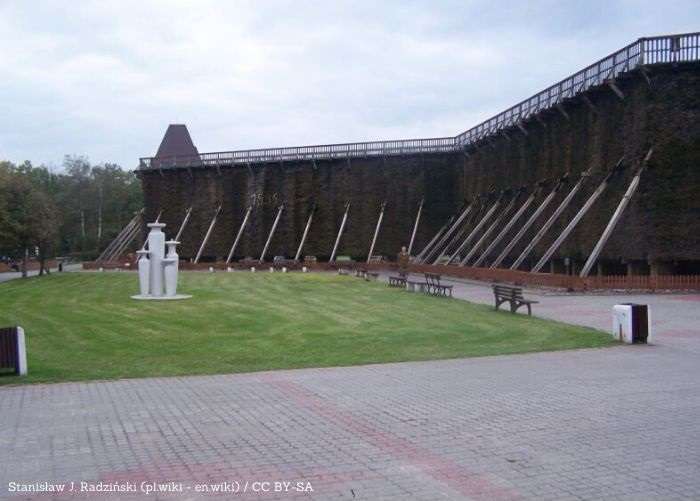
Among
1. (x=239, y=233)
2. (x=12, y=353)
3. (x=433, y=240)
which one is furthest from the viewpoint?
(x=239, y=233)

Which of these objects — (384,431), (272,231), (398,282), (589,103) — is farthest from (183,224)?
(384,431)

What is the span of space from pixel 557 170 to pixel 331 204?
23069 millimetres

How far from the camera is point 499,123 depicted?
151ft

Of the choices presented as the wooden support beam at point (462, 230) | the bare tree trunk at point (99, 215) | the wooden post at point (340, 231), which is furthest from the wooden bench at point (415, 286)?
the bare tree trunk at point (99, 215)

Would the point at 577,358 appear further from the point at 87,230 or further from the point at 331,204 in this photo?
the point at 87,230

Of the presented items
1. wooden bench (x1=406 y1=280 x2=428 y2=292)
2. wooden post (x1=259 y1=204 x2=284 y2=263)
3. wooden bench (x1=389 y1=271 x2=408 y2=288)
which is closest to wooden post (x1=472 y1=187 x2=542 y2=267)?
wooden bench (x1=389 y1=271 x2=408 y2=288)

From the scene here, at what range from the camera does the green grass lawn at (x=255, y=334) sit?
12.1 m

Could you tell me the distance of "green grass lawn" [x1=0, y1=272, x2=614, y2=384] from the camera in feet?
39.7

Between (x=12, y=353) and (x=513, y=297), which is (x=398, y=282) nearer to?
(x=513, y=297)

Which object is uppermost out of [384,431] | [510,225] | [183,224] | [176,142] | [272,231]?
[176,142]

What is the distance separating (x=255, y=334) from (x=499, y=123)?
114 ft

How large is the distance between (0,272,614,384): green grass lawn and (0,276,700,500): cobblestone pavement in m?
1.12

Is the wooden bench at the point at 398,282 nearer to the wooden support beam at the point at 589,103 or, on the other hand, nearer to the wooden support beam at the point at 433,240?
the wooden support beam at the point at 589,103

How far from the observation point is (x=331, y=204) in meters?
56.4
